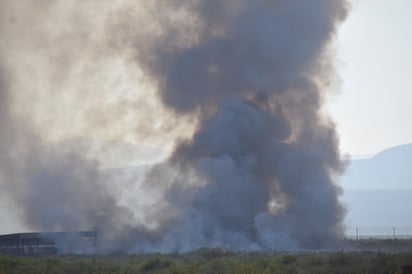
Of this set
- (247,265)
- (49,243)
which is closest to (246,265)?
(247,265)

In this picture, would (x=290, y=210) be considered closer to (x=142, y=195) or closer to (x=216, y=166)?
(x=216, y=166)

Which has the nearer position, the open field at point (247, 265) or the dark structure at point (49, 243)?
the open field at point (247, 265)

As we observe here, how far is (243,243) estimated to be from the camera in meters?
59.3

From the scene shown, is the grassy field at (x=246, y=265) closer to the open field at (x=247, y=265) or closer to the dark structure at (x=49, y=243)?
the open field at (x=247, y=265)

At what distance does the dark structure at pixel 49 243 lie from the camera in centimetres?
6275

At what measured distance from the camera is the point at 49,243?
64.9 m

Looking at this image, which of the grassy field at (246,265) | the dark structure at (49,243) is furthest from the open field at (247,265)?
the dark structure at (49,243)

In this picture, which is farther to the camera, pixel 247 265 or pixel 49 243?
pixel 49 243

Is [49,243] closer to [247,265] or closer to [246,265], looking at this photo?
[247,265]

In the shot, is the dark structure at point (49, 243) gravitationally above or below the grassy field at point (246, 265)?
above

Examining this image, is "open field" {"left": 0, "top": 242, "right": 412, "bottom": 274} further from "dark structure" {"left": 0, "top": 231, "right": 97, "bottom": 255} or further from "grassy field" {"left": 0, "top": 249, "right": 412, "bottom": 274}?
"dark structure" {"left": 0, "top": 231, "right": 97, "bottom": 255}

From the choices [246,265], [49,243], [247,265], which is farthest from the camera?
[49,243]

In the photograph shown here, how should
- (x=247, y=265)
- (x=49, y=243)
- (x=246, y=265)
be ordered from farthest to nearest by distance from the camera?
(x=49, y=243) → (x=247, y=265) → (x=246, y=265)

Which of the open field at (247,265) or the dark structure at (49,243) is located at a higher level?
the dark structure at (49,243)
